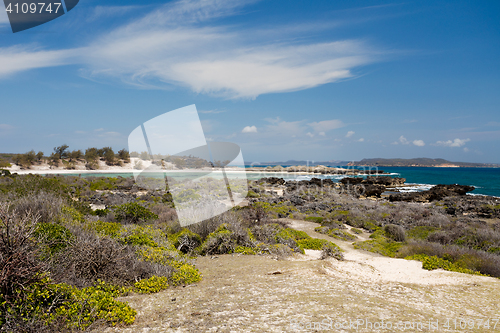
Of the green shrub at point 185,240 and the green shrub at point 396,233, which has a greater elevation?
the green shrub at point 185,240

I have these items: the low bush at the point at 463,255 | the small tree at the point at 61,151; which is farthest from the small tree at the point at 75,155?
the low bush at the point at 463,255

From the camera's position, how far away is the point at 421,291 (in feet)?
17.3

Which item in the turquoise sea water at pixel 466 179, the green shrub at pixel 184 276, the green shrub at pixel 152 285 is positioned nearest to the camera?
the green shrub at pixel 152 285

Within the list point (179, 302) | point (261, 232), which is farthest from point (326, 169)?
point (179, 302)

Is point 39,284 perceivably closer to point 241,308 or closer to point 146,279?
point 146,279

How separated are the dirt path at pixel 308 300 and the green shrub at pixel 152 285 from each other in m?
0.16

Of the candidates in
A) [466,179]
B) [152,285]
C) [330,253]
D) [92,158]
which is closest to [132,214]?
[152,285]

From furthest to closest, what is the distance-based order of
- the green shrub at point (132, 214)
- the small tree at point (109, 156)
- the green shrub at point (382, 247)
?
the small tree at point (109, 156), the green shrub at point (132, 214), the green shrub at point (382, 247)

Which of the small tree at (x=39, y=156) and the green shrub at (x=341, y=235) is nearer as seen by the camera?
the green shrub at (x=341, y=235)

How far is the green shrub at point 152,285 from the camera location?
4.93 metres

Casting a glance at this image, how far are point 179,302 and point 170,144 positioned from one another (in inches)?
147

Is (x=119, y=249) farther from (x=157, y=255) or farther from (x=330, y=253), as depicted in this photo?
(x=330, y=253)

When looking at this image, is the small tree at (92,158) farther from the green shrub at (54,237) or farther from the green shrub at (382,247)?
the green shrub at (382,247)

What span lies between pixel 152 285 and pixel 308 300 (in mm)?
2892
